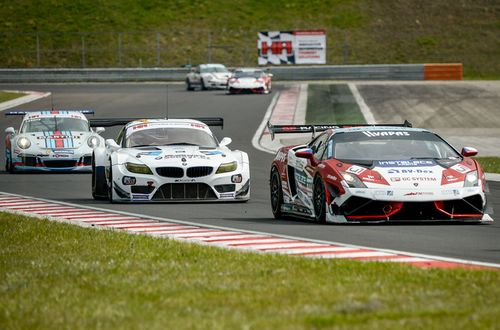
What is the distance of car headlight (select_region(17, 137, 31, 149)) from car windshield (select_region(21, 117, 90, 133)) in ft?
1.83

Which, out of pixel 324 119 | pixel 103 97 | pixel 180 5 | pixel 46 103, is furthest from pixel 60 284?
pixel 180 5

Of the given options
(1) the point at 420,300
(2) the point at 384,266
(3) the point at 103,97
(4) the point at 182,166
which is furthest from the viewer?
(3) the point at 103,97

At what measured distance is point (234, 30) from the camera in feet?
243

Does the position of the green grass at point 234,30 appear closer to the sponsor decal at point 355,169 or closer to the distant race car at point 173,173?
the distant race car at point 173,173

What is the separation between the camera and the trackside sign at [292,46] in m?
69.9

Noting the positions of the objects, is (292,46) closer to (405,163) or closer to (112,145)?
(112,145)

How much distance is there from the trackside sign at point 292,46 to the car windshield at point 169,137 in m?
50.5

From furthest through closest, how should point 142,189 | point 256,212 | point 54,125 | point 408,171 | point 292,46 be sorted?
point 292,46, point 54,125, point 142,189, point 256,212, point 408,171

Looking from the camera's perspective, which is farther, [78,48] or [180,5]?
[180,5]

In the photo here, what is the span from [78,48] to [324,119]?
35.4 meters

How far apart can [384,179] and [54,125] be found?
13.1m

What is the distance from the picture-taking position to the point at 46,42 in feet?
238

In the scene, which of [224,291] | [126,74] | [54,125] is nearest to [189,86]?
[126,74]

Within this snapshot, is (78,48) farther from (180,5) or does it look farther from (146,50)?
(180,5)
